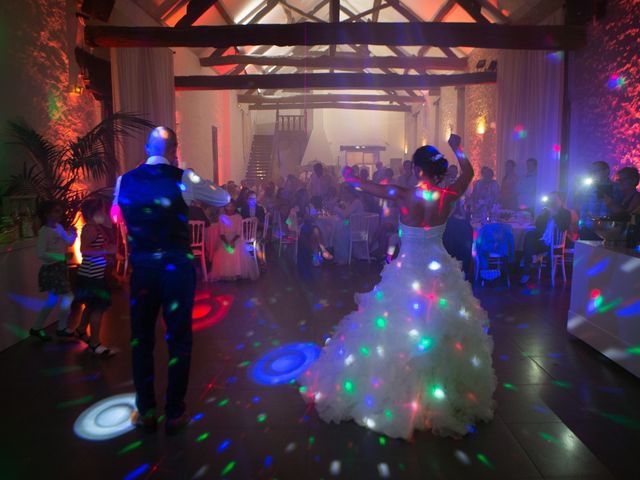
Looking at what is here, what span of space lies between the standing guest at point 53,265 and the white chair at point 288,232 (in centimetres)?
393

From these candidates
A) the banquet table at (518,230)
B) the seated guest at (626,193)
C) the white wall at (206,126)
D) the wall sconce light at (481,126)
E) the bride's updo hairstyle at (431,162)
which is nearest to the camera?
the bride's updo hairstyle at (431,162)

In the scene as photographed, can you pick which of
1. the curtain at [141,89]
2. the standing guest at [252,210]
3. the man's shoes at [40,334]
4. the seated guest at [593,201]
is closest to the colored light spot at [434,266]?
the seated guest at [593,201]

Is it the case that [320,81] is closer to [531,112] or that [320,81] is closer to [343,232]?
[531,112]

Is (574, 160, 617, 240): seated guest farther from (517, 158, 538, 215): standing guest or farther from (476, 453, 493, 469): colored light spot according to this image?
(476, 453, 493, 469): colored light spot

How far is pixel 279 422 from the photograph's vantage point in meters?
2.56

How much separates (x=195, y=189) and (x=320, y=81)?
8486mm

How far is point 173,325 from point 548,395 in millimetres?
2218

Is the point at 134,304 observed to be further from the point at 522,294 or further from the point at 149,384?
the point at 522,294

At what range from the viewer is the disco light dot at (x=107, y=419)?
Answer: 246cm

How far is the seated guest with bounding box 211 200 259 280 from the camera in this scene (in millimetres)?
5984

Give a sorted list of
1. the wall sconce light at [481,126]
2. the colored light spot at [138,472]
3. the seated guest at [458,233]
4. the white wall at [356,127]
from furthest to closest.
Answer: the white wall at [356,127], the wall sconce light at [481,126], the seated guest at [458,233], the colored light spot at [138,472]

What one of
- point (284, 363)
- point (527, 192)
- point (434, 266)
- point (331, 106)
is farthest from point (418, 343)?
point (331, 106)

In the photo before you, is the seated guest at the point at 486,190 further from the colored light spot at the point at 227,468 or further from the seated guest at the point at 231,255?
the colored light spot at the point at 227,468

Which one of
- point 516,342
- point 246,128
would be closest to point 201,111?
point 246,128
